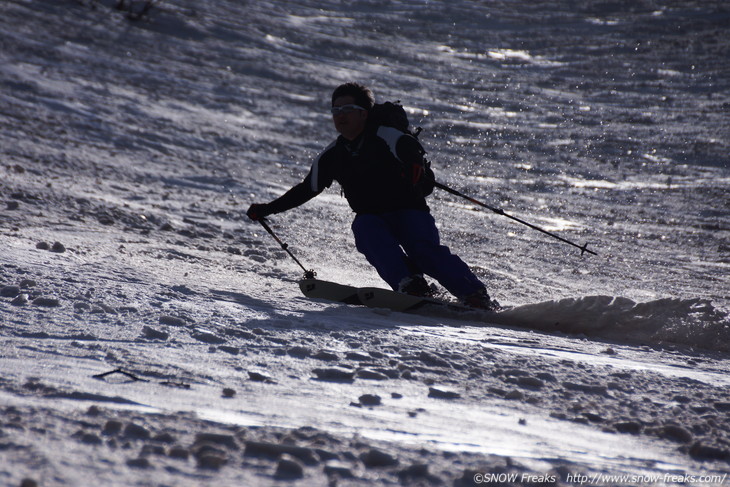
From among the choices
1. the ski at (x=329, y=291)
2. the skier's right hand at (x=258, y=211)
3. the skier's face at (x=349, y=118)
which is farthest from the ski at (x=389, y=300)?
the skier's face at (x=349, y=118)

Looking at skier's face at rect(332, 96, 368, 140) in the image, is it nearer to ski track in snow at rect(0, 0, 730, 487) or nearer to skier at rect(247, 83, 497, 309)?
skier at rect(247, 83, 497, 309)

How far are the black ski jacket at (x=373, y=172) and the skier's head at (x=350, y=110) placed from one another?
6 centimetres

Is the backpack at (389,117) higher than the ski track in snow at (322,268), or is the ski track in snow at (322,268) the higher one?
the backpack at (389,117)

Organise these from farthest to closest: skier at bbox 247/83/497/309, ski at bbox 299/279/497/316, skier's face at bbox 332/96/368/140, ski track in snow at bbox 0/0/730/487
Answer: skier's face at bbox 332/96/368/140 < skier at bbox 247/83/497/309 < ski at bbox 299/279/497/316 < ski track in snow at bbox 0/0/730/487

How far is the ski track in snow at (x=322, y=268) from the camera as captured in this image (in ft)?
7.55

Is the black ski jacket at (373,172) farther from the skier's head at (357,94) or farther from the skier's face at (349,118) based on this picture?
the skier's head at (357,94)

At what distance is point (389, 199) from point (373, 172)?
0.19m

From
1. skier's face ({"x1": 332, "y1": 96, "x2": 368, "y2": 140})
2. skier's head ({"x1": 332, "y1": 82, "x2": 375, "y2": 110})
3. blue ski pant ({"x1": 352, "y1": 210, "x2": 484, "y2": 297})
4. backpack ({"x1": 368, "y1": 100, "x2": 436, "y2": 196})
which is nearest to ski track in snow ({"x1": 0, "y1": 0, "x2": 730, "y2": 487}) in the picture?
blue ski pant ({"x1": 352, "y1": 210, "x2": 484, "y2": 297})

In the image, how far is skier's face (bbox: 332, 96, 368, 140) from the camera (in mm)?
4852

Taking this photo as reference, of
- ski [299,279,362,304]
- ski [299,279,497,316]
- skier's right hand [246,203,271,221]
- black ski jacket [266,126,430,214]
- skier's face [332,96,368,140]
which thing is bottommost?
ski [299,279,362,304]

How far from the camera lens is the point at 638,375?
329 centimetres

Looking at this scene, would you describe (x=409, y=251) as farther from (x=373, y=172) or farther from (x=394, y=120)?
(x=394, y=120)

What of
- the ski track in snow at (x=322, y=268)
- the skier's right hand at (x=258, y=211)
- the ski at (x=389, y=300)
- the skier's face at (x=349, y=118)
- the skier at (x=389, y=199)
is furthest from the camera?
the skier's right hand at (x=258, y=211)

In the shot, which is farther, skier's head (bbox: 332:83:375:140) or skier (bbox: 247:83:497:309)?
skier's head (bbox: 332:83:375:140)
